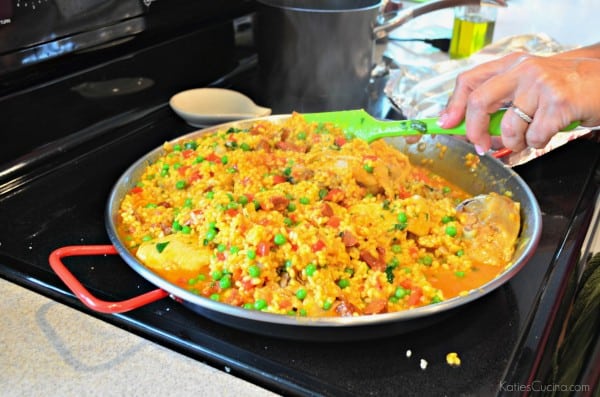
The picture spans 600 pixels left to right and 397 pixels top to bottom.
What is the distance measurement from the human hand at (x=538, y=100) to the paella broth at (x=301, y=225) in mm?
201

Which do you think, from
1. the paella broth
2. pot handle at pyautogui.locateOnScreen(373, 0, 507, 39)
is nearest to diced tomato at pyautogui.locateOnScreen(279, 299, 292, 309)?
the paella broth

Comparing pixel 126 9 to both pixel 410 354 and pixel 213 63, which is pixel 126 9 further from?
pixel 410 354

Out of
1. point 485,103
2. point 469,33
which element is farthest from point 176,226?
point 469,33

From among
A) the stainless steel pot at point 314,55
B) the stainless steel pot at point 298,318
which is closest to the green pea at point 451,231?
the stainless steel pot at point 298,318

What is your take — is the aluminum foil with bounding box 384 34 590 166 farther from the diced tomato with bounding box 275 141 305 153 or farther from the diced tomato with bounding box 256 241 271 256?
the diced tomato with bounding box 256 241 271 256

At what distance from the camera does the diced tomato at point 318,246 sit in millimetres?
948

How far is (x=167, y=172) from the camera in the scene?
126cm

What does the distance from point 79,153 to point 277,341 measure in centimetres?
85

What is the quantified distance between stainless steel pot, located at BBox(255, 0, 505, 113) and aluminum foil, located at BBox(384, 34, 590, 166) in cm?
12

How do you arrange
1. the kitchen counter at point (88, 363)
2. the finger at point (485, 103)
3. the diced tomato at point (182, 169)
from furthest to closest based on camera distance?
1. the diced tomato at point (182, 169)
2. the finger at point (485, 103)
3. the kitchen counter at point (88, 363)

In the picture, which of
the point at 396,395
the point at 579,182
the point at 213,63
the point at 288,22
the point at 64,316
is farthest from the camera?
the point at 213,63

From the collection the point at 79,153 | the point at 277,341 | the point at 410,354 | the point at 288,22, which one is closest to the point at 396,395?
the point at 410,354

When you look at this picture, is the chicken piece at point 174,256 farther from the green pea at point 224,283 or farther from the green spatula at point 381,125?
the green spatula at point 381,125

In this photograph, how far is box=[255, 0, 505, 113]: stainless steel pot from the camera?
1588 millimetres
